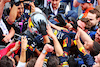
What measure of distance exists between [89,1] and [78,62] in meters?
0.66

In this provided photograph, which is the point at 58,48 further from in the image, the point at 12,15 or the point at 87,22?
the point at 12,15

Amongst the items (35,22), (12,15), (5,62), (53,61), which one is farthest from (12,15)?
(53,61)

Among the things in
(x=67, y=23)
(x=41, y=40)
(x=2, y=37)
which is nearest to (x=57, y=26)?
(x=67, y=23)

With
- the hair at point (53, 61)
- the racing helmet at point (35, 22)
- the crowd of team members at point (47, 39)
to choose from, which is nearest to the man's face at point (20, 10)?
the crowd of team members at point (47, 39)

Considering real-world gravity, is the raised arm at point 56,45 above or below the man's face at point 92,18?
below

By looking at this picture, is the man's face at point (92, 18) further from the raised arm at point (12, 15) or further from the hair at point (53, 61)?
the raised arm at point (12, 15)

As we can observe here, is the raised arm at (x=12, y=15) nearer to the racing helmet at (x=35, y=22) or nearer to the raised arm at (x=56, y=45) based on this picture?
the racing helmet at (x=35, y=22)

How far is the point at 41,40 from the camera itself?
1.10 metres

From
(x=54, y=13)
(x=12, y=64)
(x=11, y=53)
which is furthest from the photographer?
(x=54, y=13)

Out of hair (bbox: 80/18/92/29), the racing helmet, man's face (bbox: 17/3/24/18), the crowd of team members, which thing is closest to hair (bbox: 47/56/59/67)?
the crowd of team members

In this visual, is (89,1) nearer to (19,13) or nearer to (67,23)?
(67,23)

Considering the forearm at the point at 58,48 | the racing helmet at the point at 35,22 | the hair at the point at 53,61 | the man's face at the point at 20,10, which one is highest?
the man's face at the point at 20,10

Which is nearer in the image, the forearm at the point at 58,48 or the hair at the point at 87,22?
the forearm at the point at 58,48

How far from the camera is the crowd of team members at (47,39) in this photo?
1.03 m
